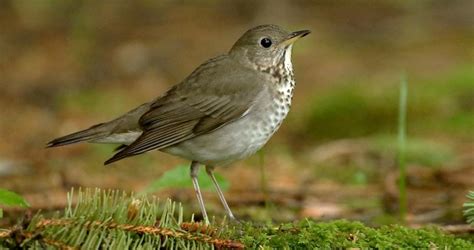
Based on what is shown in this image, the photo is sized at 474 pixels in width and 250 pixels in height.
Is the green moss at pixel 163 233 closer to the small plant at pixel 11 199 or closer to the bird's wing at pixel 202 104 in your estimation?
the small plant at pixel 11 199

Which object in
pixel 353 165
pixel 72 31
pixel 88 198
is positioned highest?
pixel 72 31

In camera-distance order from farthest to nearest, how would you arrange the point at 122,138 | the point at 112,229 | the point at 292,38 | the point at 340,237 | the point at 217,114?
1. the point at 292,38
2. the point at 122,138
3. the point at 217,114
4. the point at 340,237
5. the point at 112,229

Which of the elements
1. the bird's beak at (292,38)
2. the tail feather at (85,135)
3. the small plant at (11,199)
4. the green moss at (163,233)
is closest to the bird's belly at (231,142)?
the tail feather at (85,135)

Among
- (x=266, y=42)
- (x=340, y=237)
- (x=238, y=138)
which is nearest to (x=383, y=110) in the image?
(x=266, y=42)

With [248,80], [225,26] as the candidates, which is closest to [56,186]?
[248,80]

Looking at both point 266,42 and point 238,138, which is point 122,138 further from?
point 266,42

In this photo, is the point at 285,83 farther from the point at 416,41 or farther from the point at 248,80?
the point at 416,41

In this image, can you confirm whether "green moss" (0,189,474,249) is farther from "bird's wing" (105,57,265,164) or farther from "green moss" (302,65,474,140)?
"green moss" (302,65,474,140)
